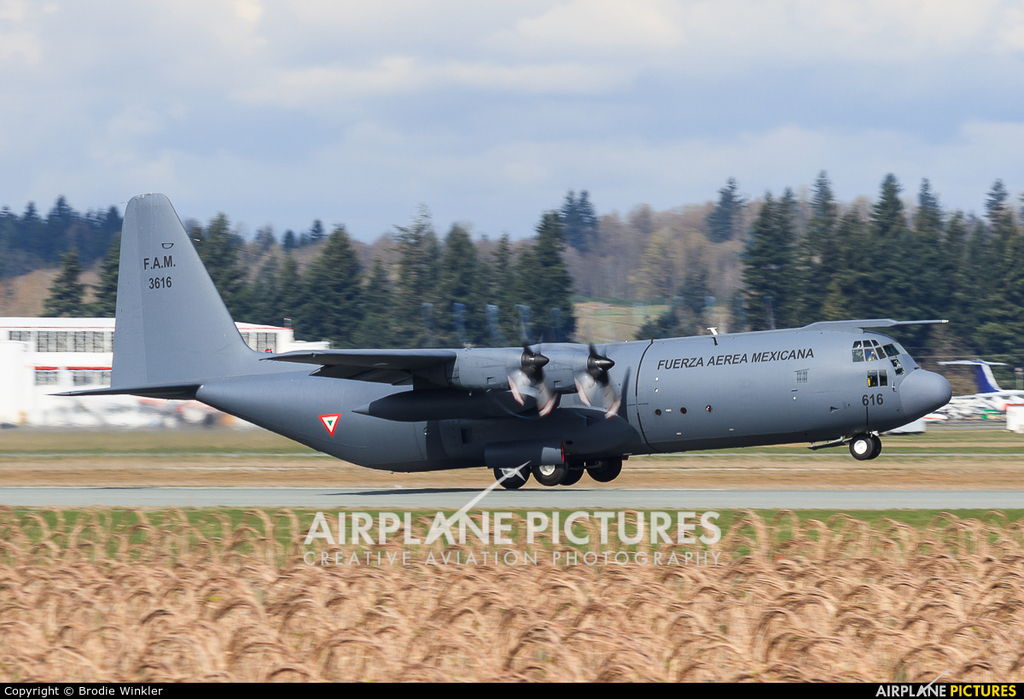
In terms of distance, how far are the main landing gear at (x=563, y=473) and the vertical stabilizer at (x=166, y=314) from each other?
25.7 ft

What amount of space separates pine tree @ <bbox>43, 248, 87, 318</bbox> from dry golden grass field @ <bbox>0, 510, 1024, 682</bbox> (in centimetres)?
11684

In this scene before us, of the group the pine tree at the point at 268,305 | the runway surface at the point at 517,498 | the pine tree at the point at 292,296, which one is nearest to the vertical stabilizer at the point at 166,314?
the runway surface at the point at 517,498

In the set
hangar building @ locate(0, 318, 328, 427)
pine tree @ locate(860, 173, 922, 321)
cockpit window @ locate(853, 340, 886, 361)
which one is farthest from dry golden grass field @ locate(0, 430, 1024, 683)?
pine tree @ locate(860, 173, 922, 321)

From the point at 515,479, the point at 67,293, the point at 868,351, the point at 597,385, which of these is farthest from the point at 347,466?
the point at 67,293

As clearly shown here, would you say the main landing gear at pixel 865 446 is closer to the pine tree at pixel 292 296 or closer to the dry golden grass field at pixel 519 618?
the dry golden grass field at pixel 519 618

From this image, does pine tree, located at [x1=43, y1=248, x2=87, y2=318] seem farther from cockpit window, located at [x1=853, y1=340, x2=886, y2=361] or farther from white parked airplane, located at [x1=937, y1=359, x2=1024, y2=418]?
cockpit window, located at [x1=853, y1=340, x2=886, y2=361]

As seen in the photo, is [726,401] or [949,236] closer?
[726,401]

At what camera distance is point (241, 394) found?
29156 mm

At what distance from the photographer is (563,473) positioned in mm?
27234

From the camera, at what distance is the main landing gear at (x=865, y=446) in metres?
26.5

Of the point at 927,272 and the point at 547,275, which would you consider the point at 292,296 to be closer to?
the point at 547,275

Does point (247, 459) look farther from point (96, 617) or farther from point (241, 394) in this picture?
point (96, 617)
